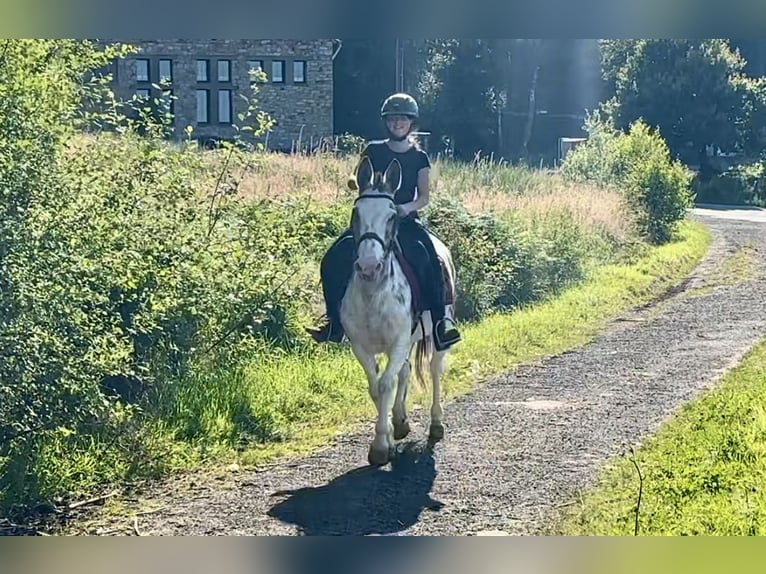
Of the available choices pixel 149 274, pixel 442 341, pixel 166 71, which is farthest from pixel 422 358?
pixel 166 71

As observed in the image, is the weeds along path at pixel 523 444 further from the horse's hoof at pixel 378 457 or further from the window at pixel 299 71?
the window at pixel 299 71

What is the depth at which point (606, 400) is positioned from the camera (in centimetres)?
514

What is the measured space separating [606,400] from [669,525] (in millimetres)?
511

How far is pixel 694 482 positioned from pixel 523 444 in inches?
24.3

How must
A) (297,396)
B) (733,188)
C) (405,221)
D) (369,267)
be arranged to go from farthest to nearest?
(733,188) → (297,396) → (405,221) → (369,267)

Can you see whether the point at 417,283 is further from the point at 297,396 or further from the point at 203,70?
the point at 203,70

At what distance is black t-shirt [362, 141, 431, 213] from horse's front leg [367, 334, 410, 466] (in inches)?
19.8

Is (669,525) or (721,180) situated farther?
(721,180)

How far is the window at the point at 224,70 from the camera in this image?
16.8 ft

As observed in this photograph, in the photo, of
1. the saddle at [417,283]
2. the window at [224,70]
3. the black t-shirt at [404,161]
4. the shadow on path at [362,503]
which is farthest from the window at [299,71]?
the shadow on path at [362,503]

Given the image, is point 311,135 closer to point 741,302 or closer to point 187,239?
point 187,239

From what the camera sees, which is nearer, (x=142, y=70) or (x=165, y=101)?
(x=142, y=70)

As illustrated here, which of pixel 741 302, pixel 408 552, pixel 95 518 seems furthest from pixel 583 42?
pixel 95 518

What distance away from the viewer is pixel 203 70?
Answer: 5090mm
